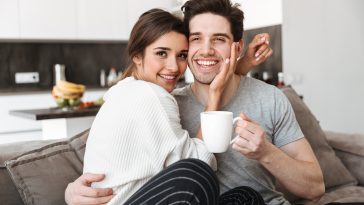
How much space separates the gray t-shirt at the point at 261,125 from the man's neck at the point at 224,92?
2 cm

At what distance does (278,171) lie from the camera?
4.66 feet

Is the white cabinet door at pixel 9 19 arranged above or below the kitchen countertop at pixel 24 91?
above

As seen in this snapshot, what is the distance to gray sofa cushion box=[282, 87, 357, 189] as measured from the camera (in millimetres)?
2066

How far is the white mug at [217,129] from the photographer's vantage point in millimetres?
1182

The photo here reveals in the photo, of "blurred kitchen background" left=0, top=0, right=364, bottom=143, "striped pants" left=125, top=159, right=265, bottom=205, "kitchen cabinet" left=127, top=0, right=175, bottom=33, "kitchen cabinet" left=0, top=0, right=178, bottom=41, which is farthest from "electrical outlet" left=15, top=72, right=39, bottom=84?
"striped pants" left=125, top=159, right=265, bottom=205

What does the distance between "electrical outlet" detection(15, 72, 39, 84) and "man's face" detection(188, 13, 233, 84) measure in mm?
3800

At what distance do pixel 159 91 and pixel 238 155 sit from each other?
399mm

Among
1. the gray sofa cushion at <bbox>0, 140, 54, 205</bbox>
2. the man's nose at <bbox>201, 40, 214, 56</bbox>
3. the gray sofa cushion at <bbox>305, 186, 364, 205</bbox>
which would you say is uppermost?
the man's nose at <bbox>201, 40, 214, 56</bbox>

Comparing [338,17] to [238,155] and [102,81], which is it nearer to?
[102,81]

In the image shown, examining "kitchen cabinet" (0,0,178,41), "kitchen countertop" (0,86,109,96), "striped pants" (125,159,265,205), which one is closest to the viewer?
"striped pants" (125,159,265,205)

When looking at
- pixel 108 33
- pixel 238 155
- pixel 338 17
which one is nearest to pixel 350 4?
pixel 338 17

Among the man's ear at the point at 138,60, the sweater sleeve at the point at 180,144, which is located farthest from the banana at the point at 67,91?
the sweater sleeve at the point at 180,144

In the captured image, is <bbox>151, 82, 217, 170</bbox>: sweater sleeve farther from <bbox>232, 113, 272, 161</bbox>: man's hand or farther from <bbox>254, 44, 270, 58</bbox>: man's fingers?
<bbox>254, 44, 270, 58</bbox>: man's fingers

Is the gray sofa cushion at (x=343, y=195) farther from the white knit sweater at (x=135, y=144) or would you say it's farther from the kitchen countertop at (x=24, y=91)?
the kitchen countertop at (x=24, y=91)
